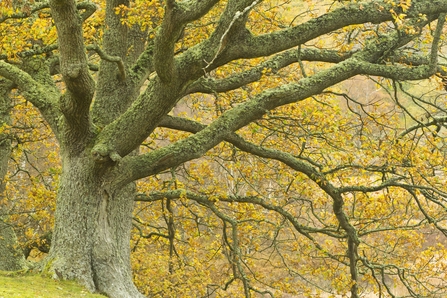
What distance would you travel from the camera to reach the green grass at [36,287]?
589cm

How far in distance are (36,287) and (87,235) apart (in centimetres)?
122

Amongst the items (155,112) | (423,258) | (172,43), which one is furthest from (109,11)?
(423,258)

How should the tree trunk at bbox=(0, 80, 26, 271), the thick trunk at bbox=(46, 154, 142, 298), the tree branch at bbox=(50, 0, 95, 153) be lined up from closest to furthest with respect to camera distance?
the tree branch at bbox=(50, 0, 95, 153), the thick trunk at bbox=(46, 154, 142, 298), the tree trunk at bbox=(0, 80, 26, 271)

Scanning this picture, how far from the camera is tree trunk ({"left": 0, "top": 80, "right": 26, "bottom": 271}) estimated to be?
1020 cm

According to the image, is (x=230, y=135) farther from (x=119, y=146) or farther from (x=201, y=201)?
(x=201, y=201)

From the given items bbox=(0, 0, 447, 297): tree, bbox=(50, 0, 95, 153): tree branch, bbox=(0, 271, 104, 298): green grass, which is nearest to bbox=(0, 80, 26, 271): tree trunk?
bbox=(0, 0, 447, 297): tree

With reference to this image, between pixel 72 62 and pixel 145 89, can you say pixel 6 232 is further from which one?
pixel 72 62

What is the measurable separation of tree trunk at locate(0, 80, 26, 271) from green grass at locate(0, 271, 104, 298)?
288 centimetres

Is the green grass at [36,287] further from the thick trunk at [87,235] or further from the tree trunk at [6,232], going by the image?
the tree trunk at [6,232]

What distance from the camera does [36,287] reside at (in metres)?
6.48

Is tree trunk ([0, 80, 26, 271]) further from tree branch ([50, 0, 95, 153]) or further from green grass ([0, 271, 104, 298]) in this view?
tree branch ([50, 0, 95, 153])

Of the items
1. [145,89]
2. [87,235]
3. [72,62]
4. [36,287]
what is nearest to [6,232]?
[87,235]

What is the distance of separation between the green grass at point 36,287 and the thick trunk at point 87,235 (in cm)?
22

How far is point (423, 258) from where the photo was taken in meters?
11.8
